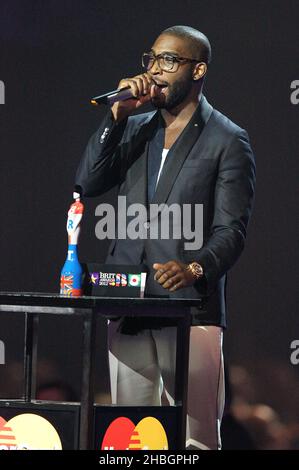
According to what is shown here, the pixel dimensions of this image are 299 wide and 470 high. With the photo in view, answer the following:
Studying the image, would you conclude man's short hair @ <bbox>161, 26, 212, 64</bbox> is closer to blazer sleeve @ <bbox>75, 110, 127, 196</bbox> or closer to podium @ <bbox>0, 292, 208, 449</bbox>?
blazer sleeve @ <bbox>75, 110, 127, 196</bbox>

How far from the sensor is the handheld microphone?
3094mm

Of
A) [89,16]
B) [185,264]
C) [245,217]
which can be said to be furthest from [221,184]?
[89,16]

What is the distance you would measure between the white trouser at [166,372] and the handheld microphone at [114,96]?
0.78 metres

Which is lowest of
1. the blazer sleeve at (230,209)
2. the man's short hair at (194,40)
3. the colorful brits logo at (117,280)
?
the colorful brits logo at (117,280)

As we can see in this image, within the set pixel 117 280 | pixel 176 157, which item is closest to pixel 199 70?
pixel 176 157

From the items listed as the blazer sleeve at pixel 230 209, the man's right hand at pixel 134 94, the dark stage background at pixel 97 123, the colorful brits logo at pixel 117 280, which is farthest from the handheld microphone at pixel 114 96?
the dark stage background at pixel 97 123

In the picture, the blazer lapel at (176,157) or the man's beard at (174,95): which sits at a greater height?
the man's beard at (174,95)

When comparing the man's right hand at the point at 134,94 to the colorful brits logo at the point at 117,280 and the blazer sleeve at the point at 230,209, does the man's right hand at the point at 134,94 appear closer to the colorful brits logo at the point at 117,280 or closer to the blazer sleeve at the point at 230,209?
the blazer sleeve at the point at 230,209

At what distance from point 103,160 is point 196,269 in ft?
1.93

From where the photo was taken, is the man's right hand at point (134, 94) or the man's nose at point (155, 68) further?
the man's nose at point (155, 68)

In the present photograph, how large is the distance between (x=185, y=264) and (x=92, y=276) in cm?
32

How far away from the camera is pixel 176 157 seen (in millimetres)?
3414

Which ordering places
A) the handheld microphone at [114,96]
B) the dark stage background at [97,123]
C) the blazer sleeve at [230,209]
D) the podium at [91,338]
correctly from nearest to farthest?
the podium at [91,338]
the handheld microphone at [114,96]
the blazer sleeve at [230,209]
the dark stage background at [97,123]

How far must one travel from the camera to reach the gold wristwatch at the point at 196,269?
3102mm
